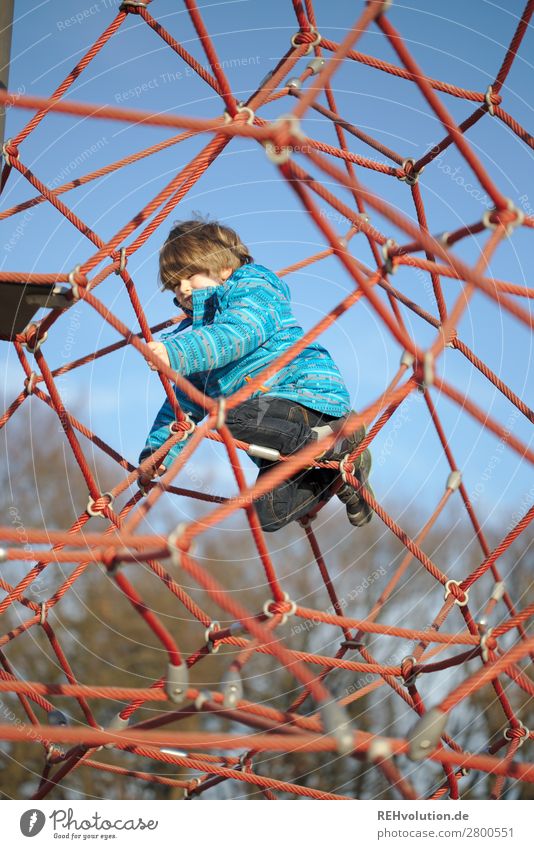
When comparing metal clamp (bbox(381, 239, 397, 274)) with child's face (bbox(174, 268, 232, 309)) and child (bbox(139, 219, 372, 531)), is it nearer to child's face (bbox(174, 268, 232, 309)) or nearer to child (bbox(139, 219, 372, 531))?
child (bbox(139, 219, 372, 531))

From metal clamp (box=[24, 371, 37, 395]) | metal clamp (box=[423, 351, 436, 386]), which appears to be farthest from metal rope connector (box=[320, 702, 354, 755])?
metal clamp (box=[24, 371, 37, 395])

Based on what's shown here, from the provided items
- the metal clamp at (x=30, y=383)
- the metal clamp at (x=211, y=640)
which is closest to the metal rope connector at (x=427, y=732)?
the metal clamp at (x=211, y=640)

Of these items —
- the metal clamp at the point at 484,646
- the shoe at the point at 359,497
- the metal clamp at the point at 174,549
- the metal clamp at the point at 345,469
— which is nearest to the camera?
the metal clamp at the point at 174,549

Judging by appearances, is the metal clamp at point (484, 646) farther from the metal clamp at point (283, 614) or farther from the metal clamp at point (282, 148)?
the metal clamp at point (282, 148)

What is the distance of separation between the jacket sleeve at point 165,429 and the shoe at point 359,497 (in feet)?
0.98

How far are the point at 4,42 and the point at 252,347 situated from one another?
24.6 inches

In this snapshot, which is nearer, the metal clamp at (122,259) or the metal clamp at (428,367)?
the metal clamp at (428,367)

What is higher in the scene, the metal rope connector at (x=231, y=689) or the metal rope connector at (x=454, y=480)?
the metal rope connector at (x=454, y=480)

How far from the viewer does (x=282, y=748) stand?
1.08 m

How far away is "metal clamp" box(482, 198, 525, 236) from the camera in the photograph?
4.07 ft

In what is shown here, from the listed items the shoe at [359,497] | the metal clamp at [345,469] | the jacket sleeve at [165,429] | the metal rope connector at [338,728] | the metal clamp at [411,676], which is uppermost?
the jacket sleeve at [165,429]

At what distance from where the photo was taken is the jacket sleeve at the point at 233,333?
5.12 ft

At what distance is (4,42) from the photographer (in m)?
1.61
